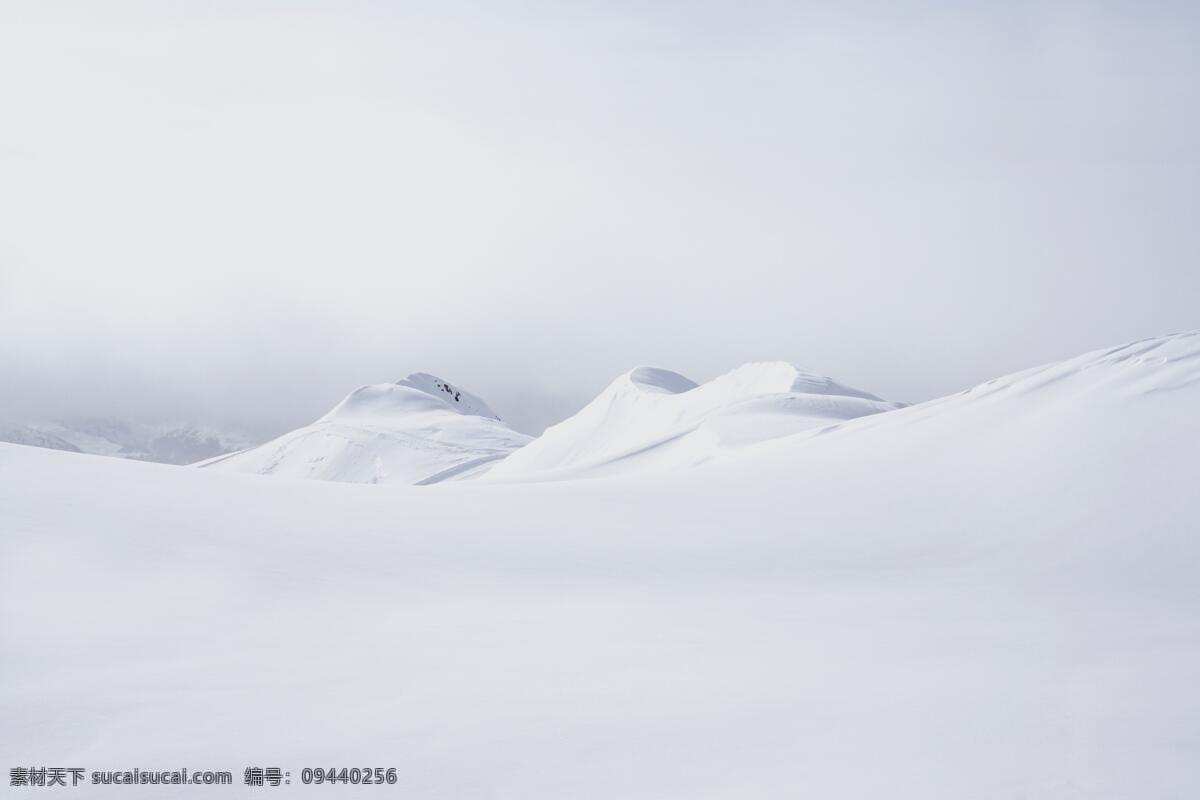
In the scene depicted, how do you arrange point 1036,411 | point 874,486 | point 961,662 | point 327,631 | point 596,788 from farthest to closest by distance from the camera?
point 1036,411, point 874,486, point 327,631, point 961,662, point 596,788

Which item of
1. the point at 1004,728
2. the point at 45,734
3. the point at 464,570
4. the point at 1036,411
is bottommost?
the point at 1004,728

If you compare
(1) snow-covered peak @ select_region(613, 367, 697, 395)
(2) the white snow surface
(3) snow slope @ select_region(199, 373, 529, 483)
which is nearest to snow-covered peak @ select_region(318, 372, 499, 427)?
(3) snow slope @ select_region(199, 373, 529, 483)

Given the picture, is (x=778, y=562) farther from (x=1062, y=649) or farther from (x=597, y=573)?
(x=1062, y=649)

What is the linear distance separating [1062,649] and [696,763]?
4062mm

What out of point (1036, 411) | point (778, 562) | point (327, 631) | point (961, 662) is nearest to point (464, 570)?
point (327, 631)

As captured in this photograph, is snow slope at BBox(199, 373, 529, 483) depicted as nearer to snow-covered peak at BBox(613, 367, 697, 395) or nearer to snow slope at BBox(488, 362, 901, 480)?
snow-covered peak at BBox(613, 367, 697, 395)

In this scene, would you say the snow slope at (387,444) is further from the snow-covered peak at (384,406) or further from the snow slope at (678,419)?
the snow slope at (678,419)

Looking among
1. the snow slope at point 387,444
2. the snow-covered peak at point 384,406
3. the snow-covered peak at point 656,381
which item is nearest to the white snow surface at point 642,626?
the snow-covered peak at point 656,381

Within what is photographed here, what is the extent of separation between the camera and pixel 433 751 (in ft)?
19.7

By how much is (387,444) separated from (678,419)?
60.2 metres

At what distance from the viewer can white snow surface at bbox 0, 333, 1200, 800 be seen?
19.4 feet

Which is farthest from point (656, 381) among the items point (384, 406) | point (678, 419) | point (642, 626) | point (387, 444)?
point (642, 626)

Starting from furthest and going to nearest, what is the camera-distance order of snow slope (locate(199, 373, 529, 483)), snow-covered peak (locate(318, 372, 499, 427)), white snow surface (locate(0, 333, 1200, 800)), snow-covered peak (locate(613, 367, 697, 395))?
snow-covered peak (locate(318, 372, 499, 427)) < snow slope (locate(199, 373, 529, 483)) < snow-covered peak (locate(613, 367, 697, 395)) < white snow surface (locate(0, 333, 1200, 800))

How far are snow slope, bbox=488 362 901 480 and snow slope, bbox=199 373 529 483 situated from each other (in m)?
23.5
